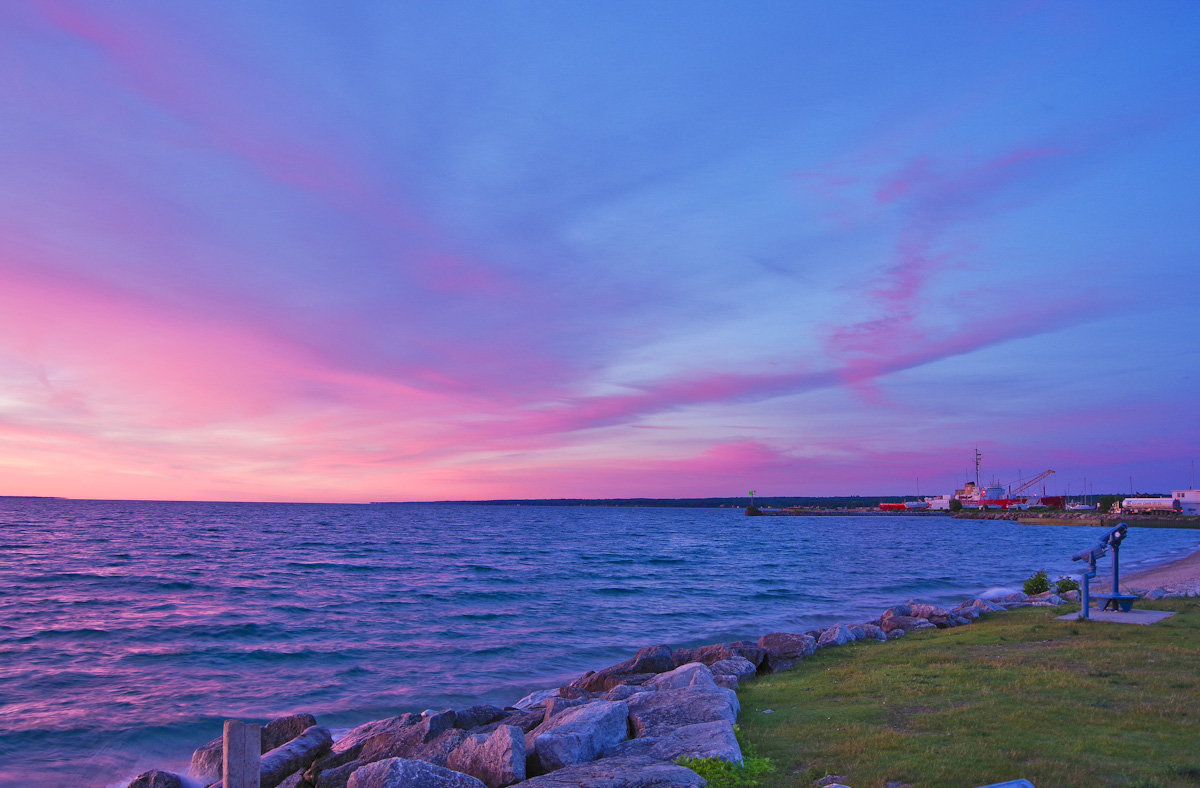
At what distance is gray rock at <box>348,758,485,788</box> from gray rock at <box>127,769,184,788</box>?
21.5 feet

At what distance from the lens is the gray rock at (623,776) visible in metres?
7.13

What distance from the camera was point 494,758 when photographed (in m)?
9.01

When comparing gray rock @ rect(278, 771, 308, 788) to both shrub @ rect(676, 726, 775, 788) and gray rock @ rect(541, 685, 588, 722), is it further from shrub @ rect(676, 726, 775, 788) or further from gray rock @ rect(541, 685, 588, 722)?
shrub @ rect(676, 726, 775, 788)

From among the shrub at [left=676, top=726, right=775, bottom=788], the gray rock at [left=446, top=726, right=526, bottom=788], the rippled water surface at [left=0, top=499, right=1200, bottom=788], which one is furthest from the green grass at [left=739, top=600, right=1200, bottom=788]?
the rippled water surface at [left=0, top=499, right=1200, bottom=788]

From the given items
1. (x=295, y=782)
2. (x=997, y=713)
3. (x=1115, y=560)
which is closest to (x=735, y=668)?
(x=997, y=713)

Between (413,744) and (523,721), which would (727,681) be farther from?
(413,744)

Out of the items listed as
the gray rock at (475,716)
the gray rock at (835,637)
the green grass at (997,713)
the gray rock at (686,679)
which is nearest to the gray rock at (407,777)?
the green grass at (997,713)

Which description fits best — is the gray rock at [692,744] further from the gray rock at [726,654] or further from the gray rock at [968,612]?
the gray rock at [968,612]

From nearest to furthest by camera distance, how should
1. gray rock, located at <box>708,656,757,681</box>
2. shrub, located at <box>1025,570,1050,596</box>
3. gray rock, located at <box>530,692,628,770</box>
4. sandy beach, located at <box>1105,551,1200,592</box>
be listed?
gray rock, located at <box>530,692,628,770</box> → gray rock, located at <box>708,656,757,681</box> → shrub, located at <box>1025,570,1050,596</box> → sandy beach, located at <box>1105,551,1200,592</box>

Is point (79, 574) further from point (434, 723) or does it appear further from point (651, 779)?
point (651, 779)

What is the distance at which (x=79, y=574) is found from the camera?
4472cm

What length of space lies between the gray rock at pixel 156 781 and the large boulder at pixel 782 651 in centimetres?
1154

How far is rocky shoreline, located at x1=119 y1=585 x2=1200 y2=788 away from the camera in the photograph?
7.99m

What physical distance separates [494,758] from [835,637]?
11979 mm
